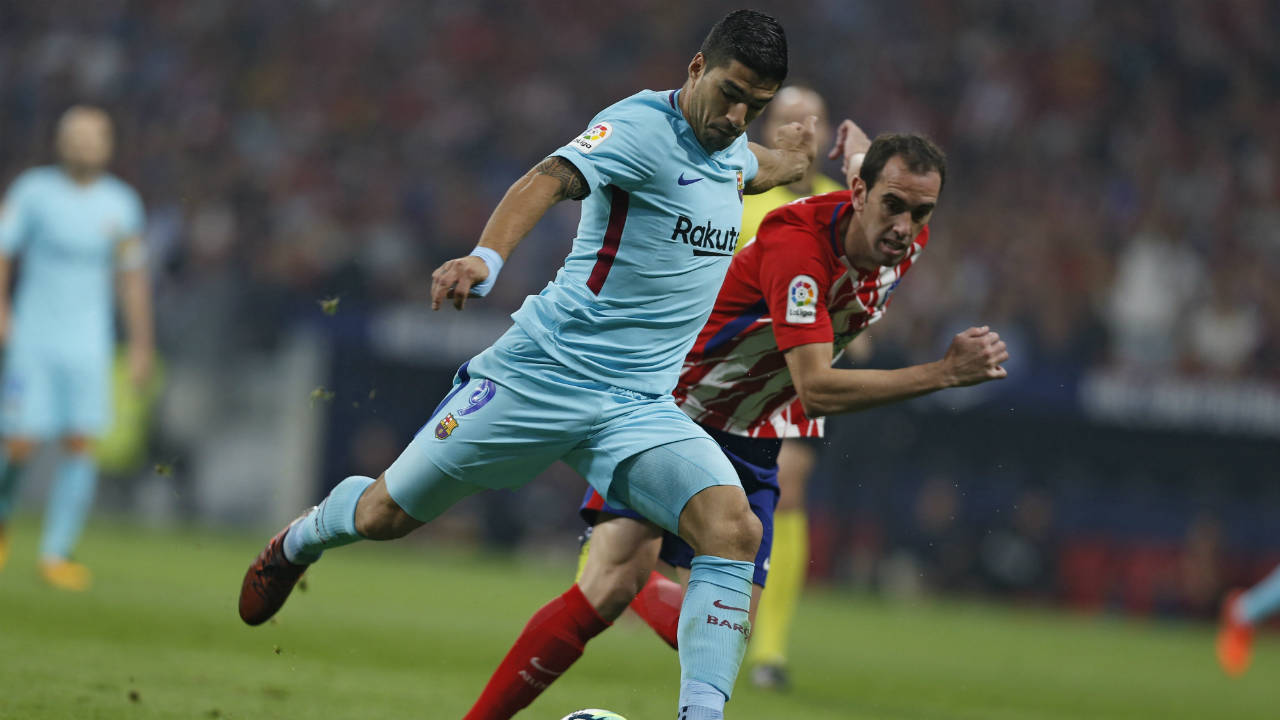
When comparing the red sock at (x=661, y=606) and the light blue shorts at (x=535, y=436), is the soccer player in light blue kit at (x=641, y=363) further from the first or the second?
the red sock at (x=661, y=606)

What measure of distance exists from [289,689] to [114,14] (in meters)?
16.4

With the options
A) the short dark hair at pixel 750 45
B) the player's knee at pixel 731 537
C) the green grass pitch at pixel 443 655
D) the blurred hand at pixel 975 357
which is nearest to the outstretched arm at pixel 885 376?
the blurred hand at pixel 975 357

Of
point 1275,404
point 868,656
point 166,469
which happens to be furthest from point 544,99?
point 166,469

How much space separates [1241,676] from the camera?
413 inches

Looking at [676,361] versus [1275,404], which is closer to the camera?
[676,361]

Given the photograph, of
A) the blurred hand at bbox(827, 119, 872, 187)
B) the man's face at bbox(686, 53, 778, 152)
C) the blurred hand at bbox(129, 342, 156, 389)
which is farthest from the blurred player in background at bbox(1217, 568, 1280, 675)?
the blurred hand at bbox(129, 342, 156, 389)

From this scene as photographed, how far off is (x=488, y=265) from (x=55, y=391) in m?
7.01

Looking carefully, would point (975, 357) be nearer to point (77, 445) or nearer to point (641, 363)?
point (641, 363)

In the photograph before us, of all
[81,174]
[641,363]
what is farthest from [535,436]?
[81,174]

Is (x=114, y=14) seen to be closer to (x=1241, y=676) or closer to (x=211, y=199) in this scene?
Answer: (x=211, y=199)

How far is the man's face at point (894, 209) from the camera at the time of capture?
187 inches

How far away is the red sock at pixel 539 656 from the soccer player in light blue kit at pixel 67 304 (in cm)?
572

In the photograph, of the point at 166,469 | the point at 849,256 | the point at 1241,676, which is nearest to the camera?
the point at 849,256

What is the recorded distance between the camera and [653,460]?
14.2 ft
